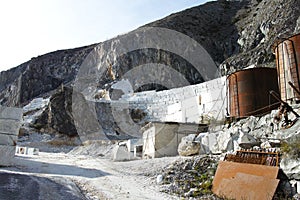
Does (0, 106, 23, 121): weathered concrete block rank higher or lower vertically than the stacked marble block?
higher

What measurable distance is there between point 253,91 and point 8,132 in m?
12.6

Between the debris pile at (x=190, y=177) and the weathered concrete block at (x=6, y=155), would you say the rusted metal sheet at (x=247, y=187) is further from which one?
the weathered concrete block at (x=6, y=155)

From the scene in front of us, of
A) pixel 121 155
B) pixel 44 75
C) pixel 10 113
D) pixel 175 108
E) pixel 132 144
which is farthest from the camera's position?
pixel 44 75

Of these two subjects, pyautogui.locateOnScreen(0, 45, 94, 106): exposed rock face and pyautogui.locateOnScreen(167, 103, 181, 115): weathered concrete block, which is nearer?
pyautogui.locateOnScreen(167, 103, 181, 115): weathered concrete block

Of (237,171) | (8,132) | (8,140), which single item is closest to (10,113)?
(8,132)

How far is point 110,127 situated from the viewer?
39.1 meters

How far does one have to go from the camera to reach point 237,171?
27.5 ft

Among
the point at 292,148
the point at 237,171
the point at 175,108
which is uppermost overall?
the point at 175,108

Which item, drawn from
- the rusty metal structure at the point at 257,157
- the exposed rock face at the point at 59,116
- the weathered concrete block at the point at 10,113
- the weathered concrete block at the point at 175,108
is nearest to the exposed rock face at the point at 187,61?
the exposed rock face at the point at 59,116

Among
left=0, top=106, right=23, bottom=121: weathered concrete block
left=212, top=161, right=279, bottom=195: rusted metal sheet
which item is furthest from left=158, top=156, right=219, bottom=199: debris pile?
left=0, top=106, right=23, bottom=121: weathered concrete block

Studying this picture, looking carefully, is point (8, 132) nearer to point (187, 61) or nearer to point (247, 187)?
point (247, 187)

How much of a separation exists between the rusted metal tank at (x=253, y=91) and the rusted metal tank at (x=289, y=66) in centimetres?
299

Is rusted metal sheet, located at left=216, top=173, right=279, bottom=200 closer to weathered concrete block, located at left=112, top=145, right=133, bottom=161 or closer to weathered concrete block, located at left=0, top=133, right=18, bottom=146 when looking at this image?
weathered concrete block, located at left=0, top=133, right=18, bottom=146

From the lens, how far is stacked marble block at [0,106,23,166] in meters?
12.1
